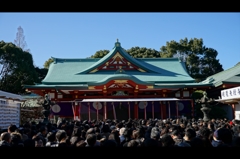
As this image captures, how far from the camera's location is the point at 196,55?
3306 cm

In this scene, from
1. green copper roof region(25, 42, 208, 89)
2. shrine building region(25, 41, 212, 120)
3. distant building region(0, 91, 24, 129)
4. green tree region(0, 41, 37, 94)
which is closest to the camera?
distant building region(0, 91, 24, 129)

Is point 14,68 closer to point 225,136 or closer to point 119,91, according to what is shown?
point 119,91

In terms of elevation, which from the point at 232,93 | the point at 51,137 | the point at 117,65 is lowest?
the point at 51,137

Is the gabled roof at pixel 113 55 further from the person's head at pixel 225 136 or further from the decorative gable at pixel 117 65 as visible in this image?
the person's head at pixel 225 136

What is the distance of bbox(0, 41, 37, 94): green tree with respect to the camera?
26219mm

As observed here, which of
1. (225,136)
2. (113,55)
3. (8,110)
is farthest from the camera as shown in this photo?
(113,55)

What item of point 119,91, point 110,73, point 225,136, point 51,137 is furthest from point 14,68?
point 225,136

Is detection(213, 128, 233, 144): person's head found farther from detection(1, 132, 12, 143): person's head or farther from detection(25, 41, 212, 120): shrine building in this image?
detection(25, 41, 212, 120): shrine building

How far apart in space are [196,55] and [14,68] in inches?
829

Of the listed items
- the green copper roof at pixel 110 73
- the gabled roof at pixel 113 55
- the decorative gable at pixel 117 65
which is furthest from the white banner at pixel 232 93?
the decorative gable at pixel 117 65

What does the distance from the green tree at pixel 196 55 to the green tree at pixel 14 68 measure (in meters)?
17.0

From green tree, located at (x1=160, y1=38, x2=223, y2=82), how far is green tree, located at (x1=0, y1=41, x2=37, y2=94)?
16986 millimetres

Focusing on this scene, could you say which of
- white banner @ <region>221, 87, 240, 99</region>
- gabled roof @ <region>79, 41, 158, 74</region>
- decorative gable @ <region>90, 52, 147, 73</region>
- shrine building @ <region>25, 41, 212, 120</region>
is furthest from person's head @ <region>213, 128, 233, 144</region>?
decorative gable @ <region>90, 52, 147, 73</region>
